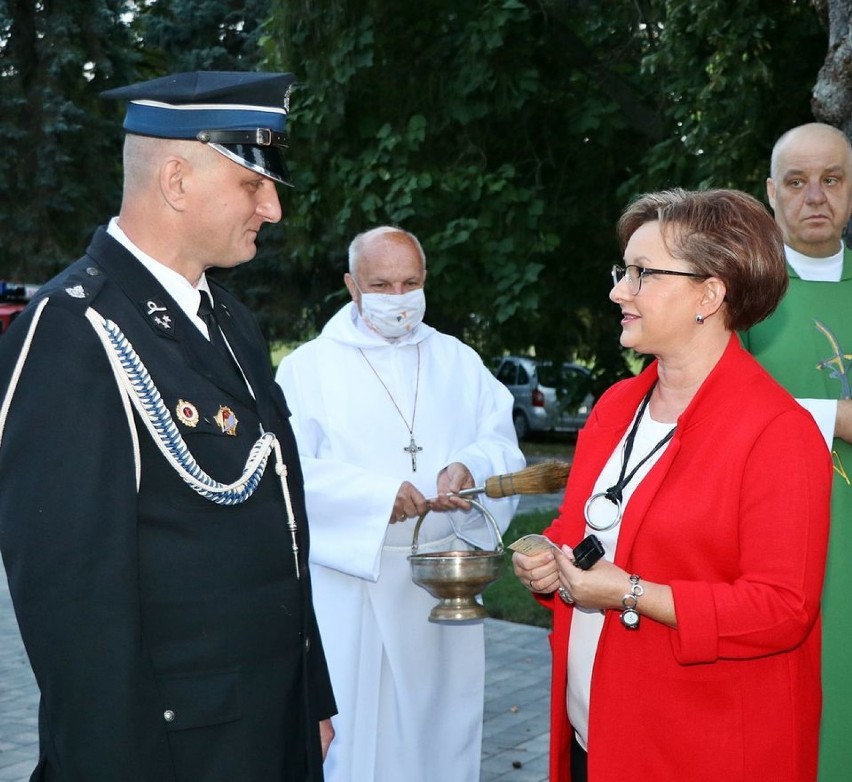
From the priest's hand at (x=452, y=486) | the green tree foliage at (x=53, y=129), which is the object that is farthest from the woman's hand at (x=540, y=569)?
the green tree foliage at (x=53, y=129)

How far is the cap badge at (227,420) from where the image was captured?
8.78ft

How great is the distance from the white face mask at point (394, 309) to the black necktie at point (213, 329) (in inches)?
86.1

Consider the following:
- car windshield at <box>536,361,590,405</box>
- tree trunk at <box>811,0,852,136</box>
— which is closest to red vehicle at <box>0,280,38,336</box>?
car windshield at <box>536,361,590,405</box>

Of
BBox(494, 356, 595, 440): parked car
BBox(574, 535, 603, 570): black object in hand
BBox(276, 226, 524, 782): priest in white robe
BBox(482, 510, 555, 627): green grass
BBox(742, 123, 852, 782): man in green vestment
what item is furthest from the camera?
BBox(494, 356, 595, 440): parked car

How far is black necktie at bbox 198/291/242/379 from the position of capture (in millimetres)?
2824

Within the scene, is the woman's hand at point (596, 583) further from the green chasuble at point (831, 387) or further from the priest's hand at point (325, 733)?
the green chasuble at point (831, 387)

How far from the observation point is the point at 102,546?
2316 millimetres

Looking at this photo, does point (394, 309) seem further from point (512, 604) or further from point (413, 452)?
point (512, 604)

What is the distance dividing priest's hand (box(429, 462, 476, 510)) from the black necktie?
5.99ft

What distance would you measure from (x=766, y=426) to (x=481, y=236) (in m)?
9.62

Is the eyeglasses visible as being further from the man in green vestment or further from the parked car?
the parked car

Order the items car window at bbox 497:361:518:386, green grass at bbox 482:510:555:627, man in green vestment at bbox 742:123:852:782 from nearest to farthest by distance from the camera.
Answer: man in green vestment at bbox 742:123:852:782
green grass at bbox 482:510:555:627
car window at bbox 497:361:518:386

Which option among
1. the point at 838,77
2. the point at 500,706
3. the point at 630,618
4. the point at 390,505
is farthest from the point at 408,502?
the point at 838,77

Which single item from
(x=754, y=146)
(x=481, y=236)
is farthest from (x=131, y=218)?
(x=481, y=236)
